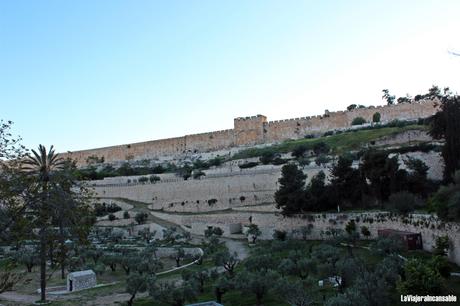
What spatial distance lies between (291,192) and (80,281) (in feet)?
39.0

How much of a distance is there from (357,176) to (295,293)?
544 inches

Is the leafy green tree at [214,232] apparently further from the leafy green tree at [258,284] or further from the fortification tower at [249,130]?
the fortification tower at [249,130]

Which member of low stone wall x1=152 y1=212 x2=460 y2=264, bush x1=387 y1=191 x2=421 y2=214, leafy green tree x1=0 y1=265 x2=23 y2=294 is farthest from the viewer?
bush x1=387 y1=191 x2=421 y2=214

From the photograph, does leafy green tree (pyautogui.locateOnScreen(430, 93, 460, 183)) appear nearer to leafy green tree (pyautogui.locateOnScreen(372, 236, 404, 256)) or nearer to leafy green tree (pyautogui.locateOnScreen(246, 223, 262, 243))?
leafy green tree (pyautogui.locateOnScreen(372, 236, 404, 256))

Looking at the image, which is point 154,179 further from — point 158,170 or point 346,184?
point 346,184

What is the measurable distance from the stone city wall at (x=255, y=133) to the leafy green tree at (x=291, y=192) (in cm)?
2361

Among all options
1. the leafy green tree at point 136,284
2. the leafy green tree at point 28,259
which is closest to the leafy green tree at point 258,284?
the leafy green tree at point 136,284

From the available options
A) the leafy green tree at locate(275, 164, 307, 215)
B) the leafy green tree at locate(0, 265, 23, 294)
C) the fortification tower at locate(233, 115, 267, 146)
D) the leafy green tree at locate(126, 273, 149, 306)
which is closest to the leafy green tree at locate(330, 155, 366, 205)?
the leafy green tree at locate(275, 164, 307, 215)

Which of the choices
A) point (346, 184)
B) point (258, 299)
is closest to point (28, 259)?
point (258, 299)

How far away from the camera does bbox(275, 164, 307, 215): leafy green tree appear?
24.4m

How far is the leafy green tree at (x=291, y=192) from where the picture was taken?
80.2ft

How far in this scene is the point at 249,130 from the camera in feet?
181

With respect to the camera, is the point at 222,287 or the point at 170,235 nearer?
the point at 222,287

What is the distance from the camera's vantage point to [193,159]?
5188cm
